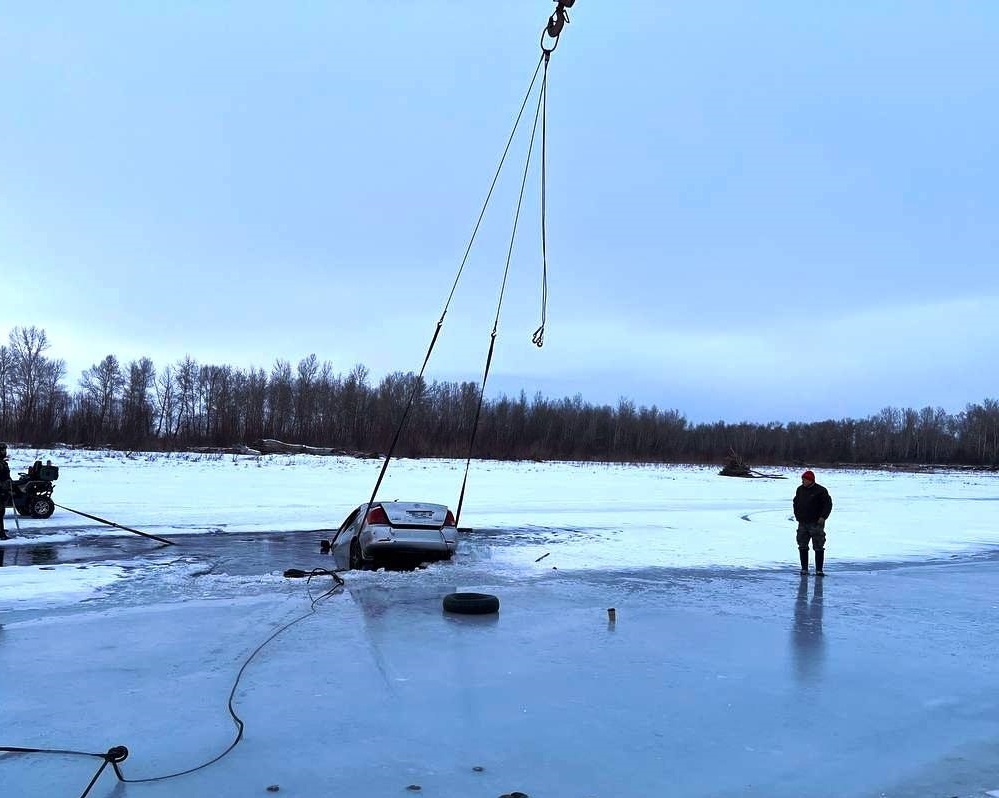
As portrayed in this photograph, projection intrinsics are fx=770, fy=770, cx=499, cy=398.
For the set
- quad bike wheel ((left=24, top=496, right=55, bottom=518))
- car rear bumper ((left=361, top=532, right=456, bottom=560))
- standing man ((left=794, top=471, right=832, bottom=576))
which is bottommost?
quad bike wheel ((left=24, top=496, right=55, bottom=518))

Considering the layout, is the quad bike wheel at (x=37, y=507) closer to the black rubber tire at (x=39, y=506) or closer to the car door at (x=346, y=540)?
the black rubber tire at (x=39, y=506)

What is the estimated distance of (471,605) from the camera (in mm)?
8273

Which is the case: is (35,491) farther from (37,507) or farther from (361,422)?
(361,422)

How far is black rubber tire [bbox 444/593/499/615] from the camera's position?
Answer: 8273 mm

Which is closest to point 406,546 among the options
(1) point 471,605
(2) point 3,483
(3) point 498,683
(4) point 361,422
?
(1) point 471,605

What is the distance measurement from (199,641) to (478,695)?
2824 mm

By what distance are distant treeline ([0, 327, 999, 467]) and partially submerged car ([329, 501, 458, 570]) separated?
62.0 meters

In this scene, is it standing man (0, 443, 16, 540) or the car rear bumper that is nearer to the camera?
the car rear bumper

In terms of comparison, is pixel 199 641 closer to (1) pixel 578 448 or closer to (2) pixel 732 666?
(2) pixel 732 666

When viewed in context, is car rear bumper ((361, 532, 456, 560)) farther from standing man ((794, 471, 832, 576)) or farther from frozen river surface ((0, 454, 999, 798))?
standing man ((794, 471, 832, 576))

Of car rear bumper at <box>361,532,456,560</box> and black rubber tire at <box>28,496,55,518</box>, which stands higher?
car rear bumper at <box>361,532,456,560</box>

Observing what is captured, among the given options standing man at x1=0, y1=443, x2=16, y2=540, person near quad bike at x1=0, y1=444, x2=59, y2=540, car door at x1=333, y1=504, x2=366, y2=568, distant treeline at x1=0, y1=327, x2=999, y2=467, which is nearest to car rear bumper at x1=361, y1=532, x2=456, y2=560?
car door at x1=333, y1=504, x2=366, y2=568

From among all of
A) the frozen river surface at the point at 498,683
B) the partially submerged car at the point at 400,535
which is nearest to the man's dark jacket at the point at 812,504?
the frozen river surface at the point at 498,683

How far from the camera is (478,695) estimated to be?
5.46 meters
